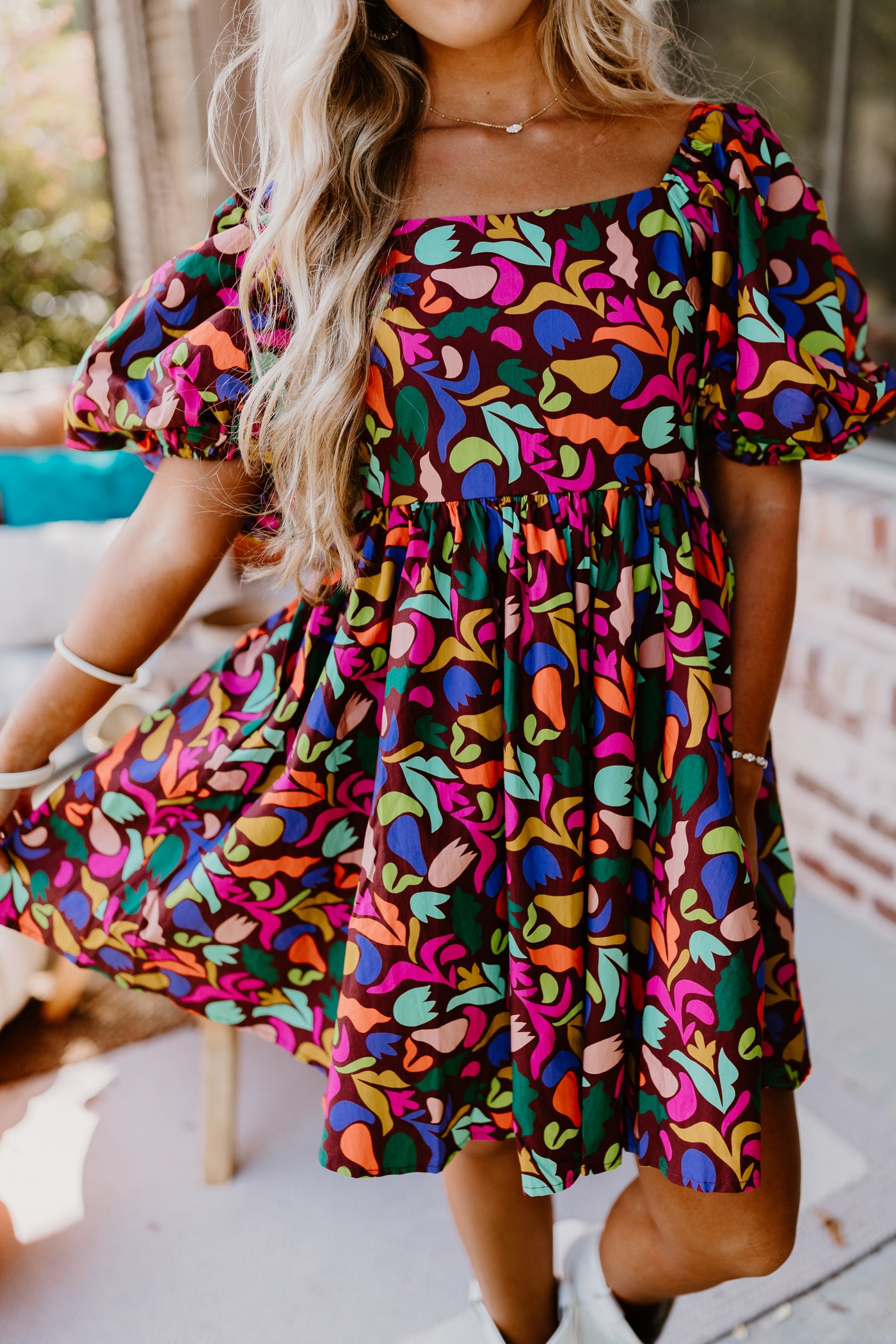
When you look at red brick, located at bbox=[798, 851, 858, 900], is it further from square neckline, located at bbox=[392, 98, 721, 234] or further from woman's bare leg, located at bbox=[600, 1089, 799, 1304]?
square neckline, located at bbox=[392, 98, 721, 234]

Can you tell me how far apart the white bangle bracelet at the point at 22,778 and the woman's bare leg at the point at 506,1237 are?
0.61 metres

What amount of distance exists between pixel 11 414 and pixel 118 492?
46cm

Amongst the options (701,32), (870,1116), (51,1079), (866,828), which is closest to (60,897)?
(51,1079)

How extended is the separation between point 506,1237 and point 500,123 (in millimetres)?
1157

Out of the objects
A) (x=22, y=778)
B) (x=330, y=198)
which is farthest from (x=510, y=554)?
(x=22, y=778)

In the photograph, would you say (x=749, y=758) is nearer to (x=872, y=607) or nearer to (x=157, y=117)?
(x=872, y=607)

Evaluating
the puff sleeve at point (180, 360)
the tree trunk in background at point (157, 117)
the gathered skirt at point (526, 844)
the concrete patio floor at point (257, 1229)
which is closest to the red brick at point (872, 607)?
the concrete patio floor at point (257, 1229)

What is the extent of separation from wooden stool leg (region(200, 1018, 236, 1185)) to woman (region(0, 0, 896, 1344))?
2.04 ft

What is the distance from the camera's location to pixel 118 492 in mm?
2635

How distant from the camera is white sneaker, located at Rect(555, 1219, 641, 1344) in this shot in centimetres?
115

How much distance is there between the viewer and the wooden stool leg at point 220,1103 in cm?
166

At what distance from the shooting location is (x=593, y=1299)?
117cm

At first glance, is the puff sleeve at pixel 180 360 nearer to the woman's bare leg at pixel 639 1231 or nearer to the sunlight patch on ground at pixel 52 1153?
the woman's bare leg at pixel 639 1231

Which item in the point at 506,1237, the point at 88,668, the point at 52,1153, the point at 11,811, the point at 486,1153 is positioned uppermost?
the point at 88,668
